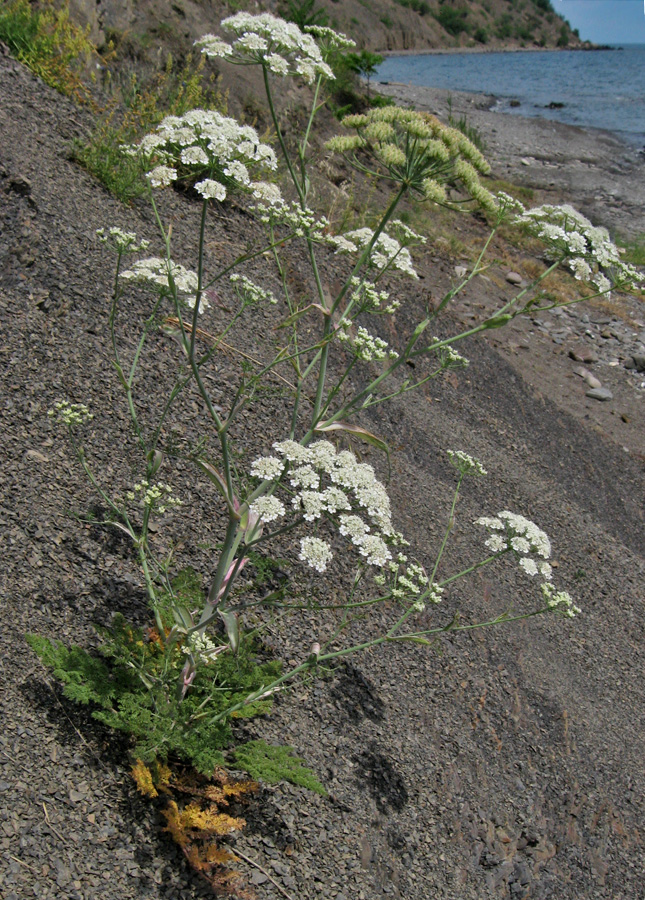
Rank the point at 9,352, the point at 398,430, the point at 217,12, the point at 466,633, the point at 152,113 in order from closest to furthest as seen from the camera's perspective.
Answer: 1. the point at 9,352
2. the point at 466,633
3. the point at 398,430
4. the point at 152,113
5. the point at 217,12

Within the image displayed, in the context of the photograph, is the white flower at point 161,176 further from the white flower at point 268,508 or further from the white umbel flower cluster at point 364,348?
the white flower at point 268,508

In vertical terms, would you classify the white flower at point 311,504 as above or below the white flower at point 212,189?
below

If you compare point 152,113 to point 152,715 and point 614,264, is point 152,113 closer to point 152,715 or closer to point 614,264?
point 614,264

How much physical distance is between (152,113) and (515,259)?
304 inches

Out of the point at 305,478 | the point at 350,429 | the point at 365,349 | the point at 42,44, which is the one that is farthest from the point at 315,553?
the point at 42,44

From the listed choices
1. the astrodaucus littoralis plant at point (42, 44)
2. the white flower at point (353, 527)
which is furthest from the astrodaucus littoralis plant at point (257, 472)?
the astrodaucus littoralis plant at point (42, 44)

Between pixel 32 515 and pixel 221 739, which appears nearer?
pixel 221 739

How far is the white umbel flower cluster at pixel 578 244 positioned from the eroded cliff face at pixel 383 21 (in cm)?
671

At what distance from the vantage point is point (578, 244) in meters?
3.58

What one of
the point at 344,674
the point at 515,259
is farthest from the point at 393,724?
the point at 515,259

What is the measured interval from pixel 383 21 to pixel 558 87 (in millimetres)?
35647

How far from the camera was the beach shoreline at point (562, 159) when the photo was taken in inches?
773

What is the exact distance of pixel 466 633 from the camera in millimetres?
4914

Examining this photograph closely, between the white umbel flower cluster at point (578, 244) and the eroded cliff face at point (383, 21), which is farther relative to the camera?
the eroded cliff face at point (383, 21)
